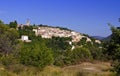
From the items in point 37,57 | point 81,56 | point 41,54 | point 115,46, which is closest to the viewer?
point 115,46

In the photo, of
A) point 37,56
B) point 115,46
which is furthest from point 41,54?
point 115,46

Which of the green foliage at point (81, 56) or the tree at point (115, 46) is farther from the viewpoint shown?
the green foliage at point (81, 56)

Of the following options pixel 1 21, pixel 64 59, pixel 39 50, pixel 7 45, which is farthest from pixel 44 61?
pixel 1 21

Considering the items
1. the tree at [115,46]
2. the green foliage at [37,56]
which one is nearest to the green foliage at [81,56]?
the green foliage at [37,56]

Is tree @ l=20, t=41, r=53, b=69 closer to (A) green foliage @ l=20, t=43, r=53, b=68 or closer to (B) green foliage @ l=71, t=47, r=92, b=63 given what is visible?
(A) green foliage @ l=20, t=43, r=53, b=68

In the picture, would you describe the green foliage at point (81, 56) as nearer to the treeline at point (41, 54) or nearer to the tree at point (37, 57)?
the treeline at point (41, 54)

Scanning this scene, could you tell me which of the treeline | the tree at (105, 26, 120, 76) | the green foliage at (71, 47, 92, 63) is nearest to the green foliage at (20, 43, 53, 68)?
the treeline

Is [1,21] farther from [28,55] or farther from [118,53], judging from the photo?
[118,53]

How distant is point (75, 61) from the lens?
26.8 metres

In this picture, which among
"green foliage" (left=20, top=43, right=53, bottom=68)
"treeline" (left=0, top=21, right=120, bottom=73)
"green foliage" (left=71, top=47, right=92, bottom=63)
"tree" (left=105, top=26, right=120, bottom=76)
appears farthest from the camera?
"green foliage" (left=71, top=47, right=92, bottom=63)

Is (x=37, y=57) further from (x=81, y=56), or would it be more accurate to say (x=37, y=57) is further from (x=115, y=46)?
(x=115, y=46)

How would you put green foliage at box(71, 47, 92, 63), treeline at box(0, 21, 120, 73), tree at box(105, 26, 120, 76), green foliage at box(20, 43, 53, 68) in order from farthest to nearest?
green foliage at box(71, 47, 92, 63)
green foliage at box(20, 43, 53, 68)
treeline at box(0, 21, 120, 73)
tree at box(105, 26, 120, 76)

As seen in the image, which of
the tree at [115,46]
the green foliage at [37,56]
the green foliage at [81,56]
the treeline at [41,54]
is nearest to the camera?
the tree at [115,46]

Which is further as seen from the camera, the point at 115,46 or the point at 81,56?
the point at 81,56
